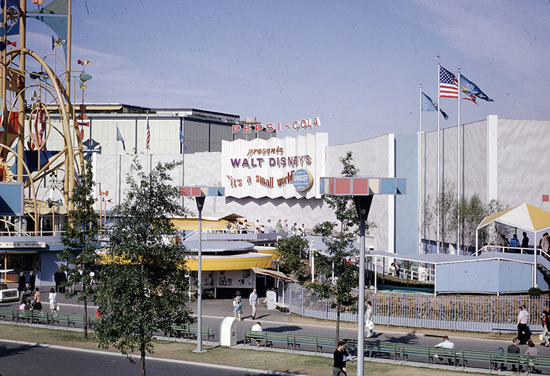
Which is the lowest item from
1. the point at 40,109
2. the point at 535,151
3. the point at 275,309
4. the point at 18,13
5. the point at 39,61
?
the point at 275,309

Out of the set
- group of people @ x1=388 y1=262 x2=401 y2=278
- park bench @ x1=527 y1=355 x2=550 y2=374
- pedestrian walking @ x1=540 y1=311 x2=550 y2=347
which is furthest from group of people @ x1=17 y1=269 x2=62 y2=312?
group of people @ x1=388 y1=262 x2=401 y2=278

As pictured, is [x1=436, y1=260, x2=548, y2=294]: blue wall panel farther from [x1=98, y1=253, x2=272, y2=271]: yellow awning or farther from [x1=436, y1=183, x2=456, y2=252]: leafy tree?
[x1=436, y1=183, x2=456, y2=252]: leafy tree

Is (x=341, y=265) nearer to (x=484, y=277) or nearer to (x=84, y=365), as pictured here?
(x=484, y=277)

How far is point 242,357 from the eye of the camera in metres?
25.0

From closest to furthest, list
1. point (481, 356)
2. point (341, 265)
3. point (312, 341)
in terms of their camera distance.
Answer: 1. point (481, 356)
2. point (341, 265)
3. point (312, 341)

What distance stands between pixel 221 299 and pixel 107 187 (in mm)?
49162

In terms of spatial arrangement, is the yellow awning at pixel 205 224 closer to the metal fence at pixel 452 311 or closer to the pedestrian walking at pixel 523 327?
the metal fence at pixel 452 311

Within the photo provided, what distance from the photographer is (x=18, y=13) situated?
169ft

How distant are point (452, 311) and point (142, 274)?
61.4 feet

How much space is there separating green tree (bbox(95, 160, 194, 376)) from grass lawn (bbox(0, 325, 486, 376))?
351cm

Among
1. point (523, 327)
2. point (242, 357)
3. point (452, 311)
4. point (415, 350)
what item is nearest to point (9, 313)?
point (242, 357)

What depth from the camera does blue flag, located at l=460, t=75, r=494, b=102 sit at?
41.7 metres

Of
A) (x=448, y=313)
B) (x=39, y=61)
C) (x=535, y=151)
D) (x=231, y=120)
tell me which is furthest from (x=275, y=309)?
(x=231, y=120)

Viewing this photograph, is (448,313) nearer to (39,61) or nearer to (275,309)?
(275,309)
